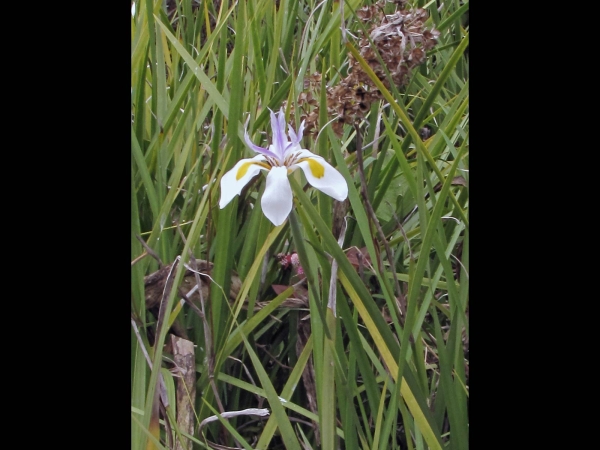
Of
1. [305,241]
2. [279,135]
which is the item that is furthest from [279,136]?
[305,241]

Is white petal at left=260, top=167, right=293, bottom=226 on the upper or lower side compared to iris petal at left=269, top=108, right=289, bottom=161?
lower

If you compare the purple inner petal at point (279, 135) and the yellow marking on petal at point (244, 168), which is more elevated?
the purple inner petal at point (279, 135)

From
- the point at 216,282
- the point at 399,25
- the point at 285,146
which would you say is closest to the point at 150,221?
the point at 216,282

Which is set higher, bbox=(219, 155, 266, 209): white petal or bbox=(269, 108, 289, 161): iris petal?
bbox=(269, 108, 289, 161): iris petal

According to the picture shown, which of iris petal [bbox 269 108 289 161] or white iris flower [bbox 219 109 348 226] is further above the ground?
iris petal [bbox 269 108 289 161]
